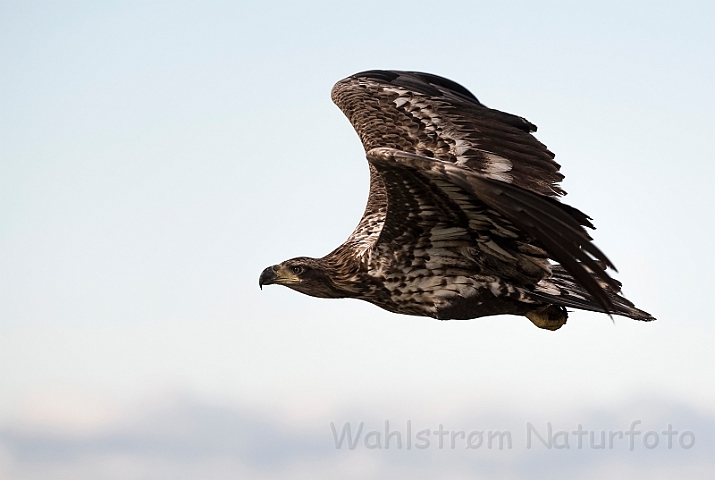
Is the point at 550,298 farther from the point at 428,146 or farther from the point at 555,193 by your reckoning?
the point at 428,146

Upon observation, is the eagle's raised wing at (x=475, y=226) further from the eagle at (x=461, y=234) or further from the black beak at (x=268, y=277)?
the black beak at (x=268, y=277)

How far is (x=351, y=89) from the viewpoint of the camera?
12.5 metres

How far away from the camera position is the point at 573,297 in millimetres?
9523

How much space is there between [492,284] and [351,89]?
390 centimetres

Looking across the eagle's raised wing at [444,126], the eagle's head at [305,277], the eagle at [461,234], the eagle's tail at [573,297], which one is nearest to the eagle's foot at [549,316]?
the eagle at [461,234]

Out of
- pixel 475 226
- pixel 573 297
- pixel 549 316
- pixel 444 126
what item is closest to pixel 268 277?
pixel 475 226

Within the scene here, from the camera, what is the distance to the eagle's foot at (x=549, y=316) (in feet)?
31.8

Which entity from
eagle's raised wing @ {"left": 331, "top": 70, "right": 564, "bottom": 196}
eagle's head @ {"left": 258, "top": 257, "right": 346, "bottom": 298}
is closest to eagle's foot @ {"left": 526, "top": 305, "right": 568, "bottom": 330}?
eagle's raised wing @ {"left": 331, "top": 70, "right": 564, "bottom": 196}

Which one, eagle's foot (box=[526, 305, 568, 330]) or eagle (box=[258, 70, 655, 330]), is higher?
eagle (box=[258, 70, 655, 330])

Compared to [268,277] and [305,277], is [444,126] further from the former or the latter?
[268,277]

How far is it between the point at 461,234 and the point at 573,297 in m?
1.17

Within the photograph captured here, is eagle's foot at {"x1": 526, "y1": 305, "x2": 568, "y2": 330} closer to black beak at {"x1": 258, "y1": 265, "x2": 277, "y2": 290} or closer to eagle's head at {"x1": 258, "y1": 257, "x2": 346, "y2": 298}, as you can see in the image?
eagle's head at {"x1": 258, "y1": 257, "x2": 346, "y2": 298}

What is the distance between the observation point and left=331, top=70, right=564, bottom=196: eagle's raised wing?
10289mm

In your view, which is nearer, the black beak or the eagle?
the eagle
